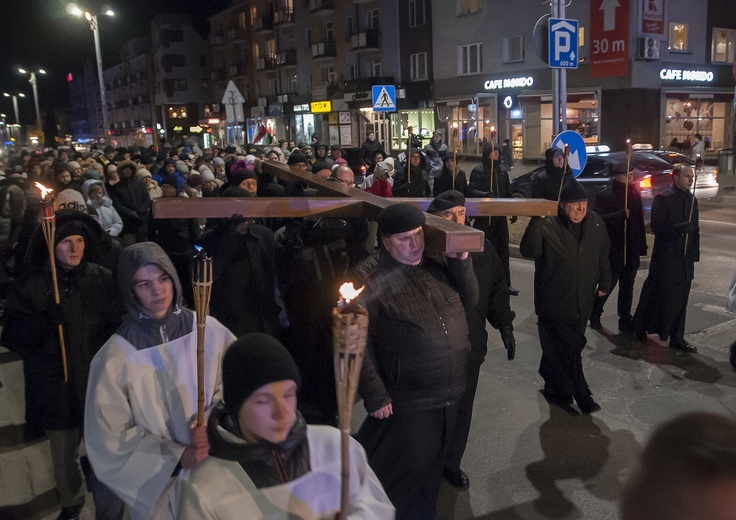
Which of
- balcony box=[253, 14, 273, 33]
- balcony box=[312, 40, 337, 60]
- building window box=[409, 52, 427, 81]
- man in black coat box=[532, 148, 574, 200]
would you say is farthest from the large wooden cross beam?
balcony box=[253, 14, 273, 33]

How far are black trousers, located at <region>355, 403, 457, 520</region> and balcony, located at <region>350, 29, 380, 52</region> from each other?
121 ft

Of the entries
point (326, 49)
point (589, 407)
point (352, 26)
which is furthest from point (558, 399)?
point (326, 49)

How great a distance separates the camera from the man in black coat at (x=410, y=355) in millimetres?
3430

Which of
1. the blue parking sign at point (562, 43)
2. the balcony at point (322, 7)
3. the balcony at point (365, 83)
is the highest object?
the balcony at point (322, 7)

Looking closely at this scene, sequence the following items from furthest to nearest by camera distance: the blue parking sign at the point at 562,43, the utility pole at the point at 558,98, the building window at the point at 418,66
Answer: the building window at the point at 418,66
the utility pole at the point at 558,98
the blue parking sign at the point at 562,43

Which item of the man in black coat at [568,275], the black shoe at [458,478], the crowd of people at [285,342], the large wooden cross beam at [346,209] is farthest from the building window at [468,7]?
the black shoe at [458,478]

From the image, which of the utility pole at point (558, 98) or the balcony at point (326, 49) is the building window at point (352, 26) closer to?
the balcony at point (326, 49)

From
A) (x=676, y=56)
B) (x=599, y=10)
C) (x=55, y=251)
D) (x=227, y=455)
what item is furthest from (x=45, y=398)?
(x=676, y=56)

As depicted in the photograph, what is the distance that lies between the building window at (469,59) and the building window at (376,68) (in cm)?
720

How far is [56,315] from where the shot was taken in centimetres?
366

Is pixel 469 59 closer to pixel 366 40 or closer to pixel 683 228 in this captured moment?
pixel 366 40

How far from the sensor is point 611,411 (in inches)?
212

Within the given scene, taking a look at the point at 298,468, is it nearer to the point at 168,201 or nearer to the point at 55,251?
the point at 168,201

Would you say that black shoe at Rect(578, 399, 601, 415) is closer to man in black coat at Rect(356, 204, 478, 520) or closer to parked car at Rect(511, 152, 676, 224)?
man in black coat at Rect(356, 204, 478, 520)
